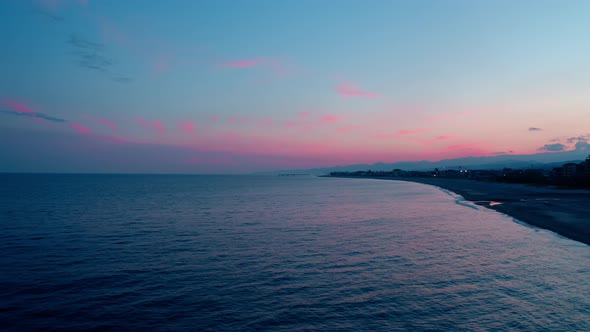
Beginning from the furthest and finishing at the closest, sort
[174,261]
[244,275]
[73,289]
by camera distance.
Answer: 1. [174,261]
2. [244,275]
3. [73,289]

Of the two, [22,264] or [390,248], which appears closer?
[22,264]

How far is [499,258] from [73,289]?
21.1m

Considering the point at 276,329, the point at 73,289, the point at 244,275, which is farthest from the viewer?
the point at 244,275

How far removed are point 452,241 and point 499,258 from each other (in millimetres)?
5511

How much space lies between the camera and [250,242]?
26.0 metres

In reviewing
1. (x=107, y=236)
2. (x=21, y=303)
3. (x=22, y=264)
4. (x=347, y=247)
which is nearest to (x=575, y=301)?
(x=347, y=247)

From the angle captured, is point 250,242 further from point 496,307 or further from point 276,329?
point 496,307

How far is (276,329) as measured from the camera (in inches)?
460

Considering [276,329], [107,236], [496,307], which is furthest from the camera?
[107,236]

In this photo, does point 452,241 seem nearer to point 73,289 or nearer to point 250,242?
point 250,242

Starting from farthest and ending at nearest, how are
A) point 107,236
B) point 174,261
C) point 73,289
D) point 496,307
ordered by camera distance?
point 107,236 → point 174,261 → point 73,289 → point 496,307

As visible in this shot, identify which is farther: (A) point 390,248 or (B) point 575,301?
(A) point 390,248

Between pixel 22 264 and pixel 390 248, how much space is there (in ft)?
67.7

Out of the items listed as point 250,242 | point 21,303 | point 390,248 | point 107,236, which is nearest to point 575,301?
point 390,248
